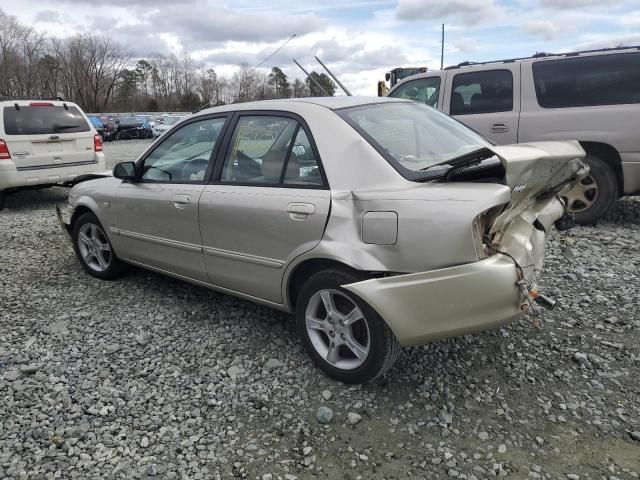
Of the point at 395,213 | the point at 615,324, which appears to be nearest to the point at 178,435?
the point at 395,213

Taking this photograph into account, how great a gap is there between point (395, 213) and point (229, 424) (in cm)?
143

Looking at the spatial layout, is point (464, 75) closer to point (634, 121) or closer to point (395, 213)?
point (634, 121)

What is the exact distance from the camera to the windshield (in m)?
2.91

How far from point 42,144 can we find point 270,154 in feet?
21.7

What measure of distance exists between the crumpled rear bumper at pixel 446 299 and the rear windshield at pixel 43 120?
25.1ft

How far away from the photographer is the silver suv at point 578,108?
579 cm

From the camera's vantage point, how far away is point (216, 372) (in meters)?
3.24

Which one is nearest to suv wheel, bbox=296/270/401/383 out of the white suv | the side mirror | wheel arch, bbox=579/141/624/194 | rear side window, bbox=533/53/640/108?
the side mirror

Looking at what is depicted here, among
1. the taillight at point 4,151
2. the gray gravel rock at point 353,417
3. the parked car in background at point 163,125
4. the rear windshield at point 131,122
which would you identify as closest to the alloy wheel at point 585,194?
the gray gravel rock at point 353,417

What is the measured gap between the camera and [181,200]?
12.3 ft

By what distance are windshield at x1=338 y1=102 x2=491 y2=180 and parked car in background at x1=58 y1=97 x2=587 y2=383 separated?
0.01 meters

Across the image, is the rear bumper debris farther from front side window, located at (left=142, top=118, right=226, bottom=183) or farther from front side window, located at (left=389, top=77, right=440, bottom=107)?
front side window, located at (left=389, top=77, right=440, bottom=107)

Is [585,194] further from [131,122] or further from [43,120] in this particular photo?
[131,122]

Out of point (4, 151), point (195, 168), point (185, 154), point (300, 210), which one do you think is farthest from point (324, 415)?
point (4, 151)
